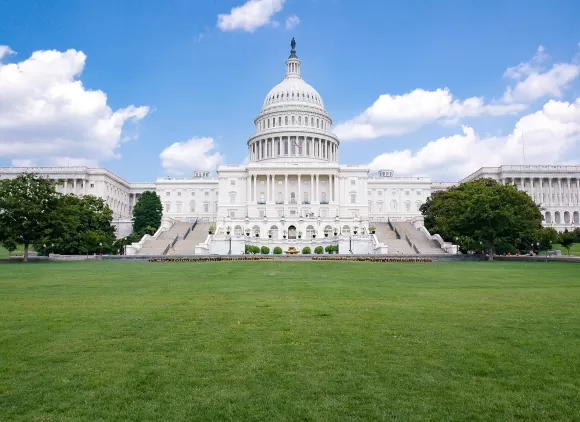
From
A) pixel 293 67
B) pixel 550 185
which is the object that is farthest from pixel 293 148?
pixel 550 185

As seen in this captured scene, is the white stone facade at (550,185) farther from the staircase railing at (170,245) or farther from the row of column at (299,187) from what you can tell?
the staircase railing at (170,245)

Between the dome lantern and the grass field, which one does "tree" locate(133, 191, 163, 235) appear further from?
the grass field

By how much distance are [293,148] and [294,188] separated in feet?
48.0

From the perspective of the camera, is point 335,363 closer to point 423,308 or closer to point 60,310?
point 423,308

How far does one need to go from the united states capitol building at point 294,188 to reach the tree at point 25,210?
35033mm

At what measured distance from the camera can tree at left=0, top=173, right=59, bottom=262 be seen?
5222cm

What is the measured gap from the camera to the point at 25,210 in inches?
2046

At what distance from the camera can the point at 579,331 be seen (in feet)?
40.1

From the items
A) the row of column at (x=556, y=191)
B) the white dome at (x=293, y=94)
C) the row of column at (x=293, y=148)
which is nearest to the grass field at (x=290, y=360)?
the row of column at (x=293, y=148)

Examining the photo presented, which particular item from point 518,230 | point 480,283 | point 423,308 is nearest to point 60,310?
point 423,308

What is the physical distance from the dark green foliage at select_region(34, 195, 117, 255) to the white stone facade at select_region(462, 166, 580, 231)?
94.5m

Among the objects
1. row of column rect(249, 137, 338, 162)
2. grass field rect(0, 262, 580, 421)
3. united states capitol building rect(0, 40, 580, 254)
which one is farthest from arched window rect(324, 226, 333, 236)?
grass field rect(0, 262, 580, 421)

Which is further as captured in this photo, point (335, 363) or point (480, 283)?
point (480, 283)

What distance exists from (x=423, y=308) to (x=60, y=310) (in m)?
11.5
